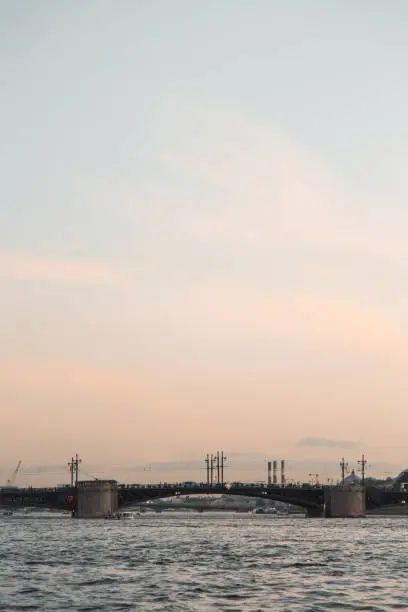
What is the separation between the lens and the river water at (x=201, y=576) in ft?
198

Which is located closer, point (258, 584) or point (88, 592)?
point (88, 592)

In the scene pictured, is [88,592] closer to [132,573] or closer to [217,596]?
[217,596]

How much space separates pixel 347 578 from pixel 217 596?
1718cm

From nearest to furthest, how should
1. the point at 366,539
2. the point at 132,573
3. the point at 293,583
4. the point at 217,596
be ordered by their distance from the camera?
the point at 217,596, the point at 293,583, the point at 132,573, the point at 366,539

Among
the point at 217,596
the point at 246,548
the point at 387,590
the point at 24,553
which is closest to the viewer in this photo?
the point at 217,596

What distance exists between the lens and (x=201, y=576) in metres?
78.4

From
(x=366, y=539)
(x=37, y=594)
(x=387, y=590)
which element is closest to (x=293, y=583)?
(x=387, y=590)

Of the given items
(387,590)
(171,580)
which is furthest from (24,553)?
(387,590)

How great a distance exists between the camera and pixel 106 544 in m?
122

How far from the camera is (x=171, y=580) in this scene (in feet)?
246

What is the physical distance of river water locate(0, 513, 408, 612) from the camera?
198ft

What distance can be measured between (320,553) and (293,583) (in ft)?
118

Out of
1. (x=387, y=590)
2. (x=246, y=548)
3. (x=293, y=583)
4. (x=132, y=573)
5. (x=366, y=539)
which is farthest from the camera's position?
(x=366, y=539)

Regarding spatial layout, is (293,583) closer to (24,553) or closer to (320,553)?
(320,553)
